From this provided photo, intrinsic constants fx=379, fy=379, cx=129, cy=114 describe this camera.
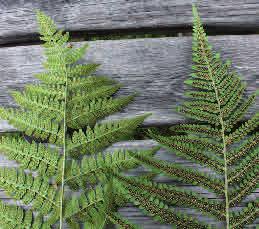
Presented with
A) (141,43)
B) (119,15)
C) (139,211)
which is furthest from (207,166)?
(119,15)

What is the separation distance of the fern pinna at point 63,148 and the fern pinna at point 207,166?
21 centimetres

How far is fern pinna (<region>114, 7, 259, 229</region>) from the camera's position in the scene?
60.5 inches

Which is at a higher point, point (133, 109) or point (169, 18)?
point (169, 18)

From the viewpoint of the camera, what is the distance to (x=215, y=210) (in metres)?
1.57

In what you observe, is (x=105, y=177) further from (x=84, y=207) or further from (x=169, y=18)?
(x=169, y=18)

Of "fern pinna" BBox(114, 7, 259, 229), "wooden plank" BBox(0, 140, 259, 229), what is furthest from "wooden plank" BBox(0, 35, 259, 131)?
"fern pinna" BBox(114, 7, 259, 229)

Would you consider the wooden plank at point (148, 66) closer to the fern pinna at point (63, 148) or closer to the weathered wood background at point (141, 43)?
the weathered wood background at point (141, 43)

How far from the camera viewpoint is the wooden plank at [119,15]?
2.14m

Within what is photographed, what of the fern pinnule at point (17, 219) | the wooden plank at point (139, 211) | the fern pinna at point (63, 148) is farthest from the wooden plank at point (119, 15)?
the fern pinnule at point (17, 219)

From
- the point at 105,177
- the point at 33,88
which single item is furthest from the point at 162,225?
the point at 33,88

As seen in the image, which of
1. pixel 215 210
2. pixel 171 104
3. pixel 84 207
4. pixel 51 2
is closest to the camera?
pixel 215 210

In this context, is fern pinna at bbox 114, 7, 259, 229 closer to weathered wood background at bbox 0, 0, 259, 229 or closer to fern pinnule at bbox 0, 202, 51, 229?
weathered wood background at bbox 0, 0, 259, 229

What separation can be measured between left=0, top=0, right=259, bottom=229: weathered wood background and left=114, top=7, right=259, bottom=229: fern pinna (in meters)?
0.36

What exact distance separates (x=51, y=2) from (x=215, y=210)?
1.50 m
